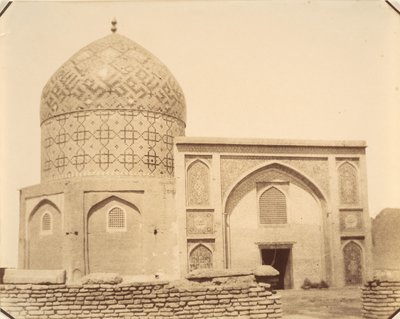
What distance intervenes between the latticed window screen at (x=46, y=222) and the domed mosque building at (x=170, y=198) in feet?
0.12

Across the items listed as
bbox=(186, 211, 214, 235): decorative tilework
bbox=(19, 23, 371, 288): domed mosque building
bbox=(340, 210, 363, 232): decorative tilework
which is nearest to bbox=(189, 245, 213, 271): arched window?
bbox=(19, 23, 371, 288): domed mosque building

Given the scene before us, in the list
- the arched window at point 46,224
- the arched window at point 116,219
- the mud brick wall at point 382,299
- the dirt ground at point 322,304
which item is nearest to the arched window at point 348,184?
the dirt ground at point 322,304

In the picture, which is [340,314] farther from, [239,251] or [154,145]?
[154,145]

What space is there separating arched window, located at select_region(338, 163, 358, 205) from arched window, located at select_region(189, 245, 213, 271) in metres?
3.89

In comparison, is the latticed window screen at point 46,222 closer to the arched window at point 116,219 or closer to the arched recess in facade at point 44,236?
the arched recess in facade at point 44,236

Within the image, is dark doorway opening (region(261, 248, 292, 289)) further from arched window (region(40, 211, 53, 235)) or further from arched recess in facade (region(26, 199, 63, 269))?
arched window (region(40, 211, 53, 235))

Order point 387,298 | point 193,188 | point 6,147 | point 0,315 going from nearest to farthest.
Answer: point 0,315 < point 387,298 < point 6,147 < point 193,188

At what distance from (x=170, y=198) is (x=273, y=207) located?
2.66 metres

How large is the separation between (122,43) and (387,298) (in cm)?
1096

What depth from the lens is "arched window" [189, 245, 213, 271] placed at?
15.0 meters

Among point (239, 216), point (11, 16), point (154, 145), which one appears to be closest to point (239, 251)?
point (239, 216)

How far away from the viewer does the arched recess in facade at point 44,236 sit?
15773 millimetres

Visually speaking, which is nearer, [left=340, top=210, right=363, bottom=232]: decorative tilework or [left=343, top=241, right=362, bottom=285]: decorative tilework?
[left=343, top=241, right=362, bottom=285]: decorative tilework

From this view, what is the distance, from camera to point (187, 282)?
952 centimetres
